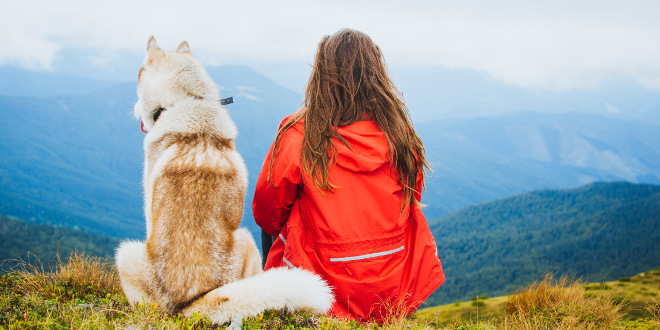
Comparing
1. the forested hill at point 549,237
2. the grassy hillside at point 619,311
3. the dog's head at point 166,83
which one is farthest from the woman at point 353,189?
the forested hill at point 549,237

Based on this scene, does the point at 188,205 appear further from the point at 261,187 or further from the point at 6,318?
the point at 6,318

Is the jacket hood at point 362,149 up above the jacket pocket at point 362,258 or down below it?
above

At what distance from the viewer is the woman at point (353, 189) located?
2.99 meters

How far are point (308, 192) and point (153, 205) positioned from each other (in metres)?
1.20

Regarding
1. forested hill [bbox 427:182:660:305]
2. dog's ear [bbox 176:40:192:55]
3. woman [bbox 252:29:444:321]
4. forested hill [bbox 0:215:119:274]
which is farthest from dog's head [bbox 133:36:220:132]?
forested hill [bbox 0:215:119:274]

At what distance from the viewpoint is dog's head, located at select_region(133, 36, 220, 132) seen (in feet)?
12.0

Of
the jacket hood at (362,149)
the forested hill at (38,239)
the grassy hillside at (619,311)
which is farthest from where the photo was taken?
the forested hill at (38,239)

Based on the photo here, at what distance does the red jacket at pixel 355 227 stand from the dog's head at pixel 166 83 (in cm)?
112

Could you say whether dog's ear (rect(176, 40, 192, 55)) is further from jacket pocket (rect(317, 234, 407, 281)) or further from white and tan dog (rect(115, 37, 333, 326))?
jacket pocket (rect(317, 234, 407, 281))

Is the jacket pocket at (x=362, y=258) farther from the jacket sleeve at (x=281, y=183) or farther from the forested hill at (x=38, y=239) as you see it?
the forested hill at (x=38, y=239)

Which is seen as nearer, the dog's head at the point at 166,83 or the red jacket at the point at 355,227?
the red jacket at the point at 355,227

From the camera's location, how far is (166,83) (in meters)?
3.68

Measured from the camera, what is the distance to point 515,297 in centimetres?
587

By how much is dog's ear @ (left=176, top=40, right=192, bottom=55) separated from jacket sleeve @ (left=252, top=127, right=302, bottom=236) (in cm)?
171
